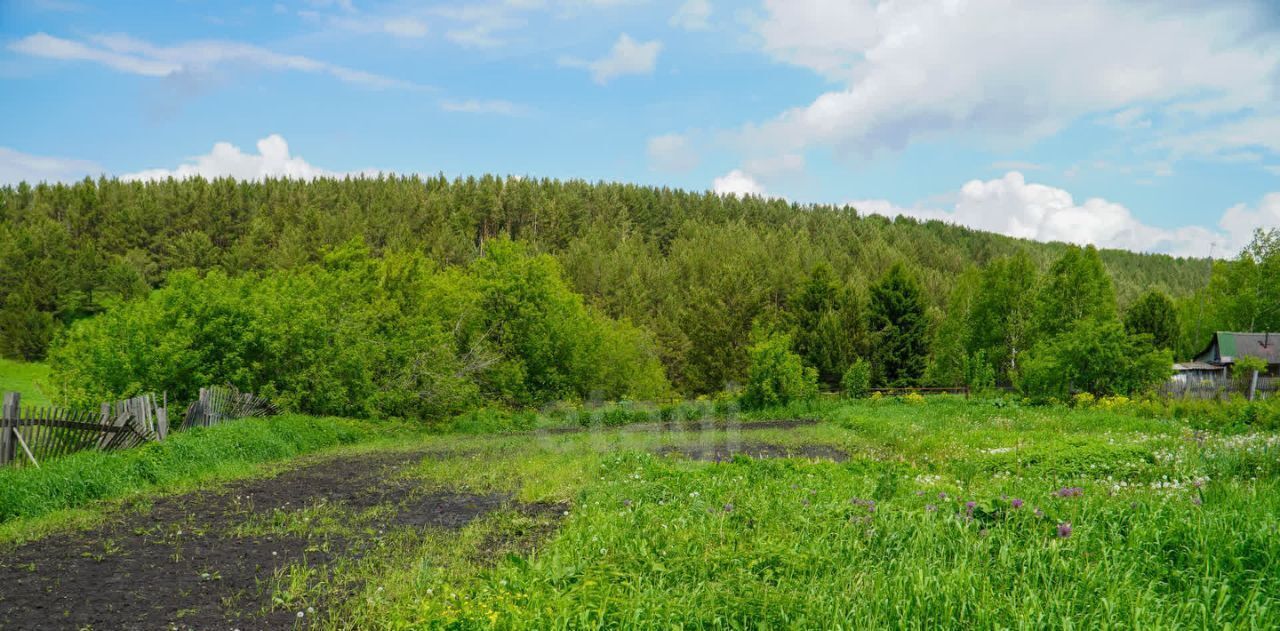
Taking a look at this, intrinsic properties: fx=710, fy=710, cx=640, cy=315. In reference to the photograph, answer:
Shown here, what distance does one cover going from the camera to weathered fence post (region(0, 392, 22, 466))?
11.3 m

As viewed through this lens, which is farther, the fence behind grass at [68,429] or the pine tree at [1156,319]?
the pine tree at [1156,319]

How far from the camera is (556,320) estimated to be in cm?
3856

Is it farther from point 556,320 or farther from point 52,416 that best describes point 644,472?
point 556,320

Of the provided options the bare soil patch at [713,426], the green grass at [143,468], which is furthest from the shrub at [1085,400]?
the green grass at [143,468]

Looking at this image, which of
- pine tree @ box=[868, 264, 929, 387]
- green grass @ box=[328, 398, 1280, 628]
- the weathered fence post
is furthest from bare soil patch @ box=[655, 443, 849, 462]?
pine tree @ box=[868, 264, 929, 387]

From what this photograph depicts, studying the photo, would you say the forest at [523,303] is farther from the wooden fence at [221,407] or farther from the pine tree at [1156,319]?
the wooden fence at [221,407]

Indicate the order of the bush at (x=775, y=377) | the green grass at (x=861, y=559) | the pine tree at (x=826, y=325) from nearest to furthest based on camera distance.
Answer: the green grass at (x=861, y=559), the bush at (x=775, y=377), the pine tree at (x=826, y=325)

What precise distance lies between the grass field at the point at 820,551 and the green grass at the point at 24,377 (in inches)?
2002

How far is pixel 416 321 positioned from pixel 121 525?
2262cm

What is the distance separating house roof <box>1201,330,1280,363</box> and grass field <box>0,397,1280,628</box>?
47.0 m

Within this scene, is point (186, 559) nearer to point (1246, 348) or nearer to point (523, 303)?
point (523, 303)

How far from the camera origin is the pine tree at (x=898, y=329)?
5297 centimetres

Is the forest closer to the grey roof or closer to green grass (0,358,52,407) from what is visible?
the grey roof

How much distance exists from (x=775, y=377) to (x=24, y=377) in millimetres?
61231
